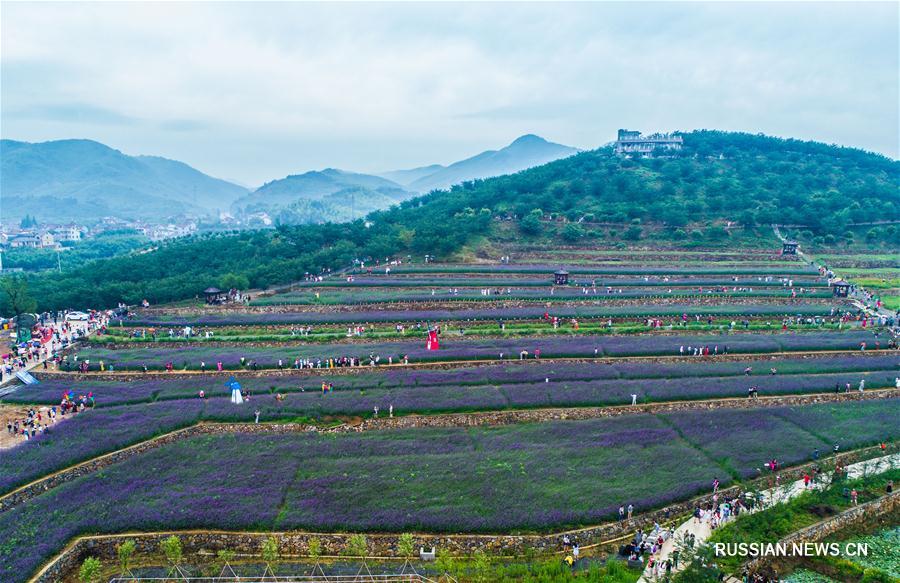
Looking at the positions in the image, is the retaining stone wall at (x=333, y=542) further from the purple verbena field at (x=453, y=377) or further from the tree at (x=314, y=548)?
the purple verbena field at (x=453, y=377)

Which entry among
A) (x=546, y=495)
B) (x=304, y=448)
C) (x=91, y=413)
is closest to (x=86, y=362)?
(x=91, y=413)

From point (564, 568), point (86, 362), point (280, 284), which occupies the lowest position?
point (564, 568)

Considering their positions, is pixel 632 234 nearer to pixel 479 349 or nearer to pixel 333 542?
pixel 479 349

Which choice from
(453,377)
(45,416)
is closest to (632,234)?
(453,377)

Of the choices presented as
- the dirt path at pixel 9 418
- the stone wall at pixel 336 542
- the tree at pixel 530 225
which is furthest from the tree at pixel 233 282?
the tree at pixel 530 225

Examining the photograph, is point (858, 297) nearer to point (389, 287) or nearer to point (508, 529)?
point (389, 287)

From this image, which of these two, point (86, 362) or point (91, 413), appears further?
point (86, 362)
